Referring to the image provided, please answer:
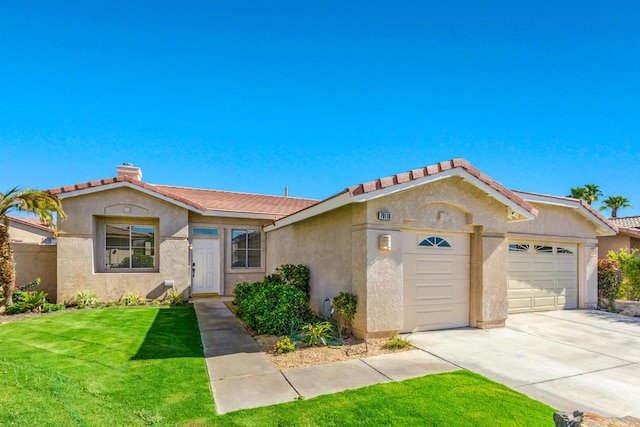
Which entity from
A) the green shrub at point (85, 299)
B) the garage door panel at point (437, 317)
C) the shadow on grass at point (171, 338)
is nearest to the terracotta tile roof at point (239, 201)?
the green shrub at point (85, 299)

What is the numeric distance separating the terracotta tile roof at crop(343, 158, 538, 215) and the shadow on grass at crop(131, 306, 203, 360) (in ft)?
15.7

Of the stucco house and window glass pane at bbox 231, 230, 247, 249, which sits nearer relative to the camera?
the stucco house

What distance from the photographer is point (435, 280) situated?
339 inches

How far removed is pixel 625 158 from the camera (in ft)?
59.9

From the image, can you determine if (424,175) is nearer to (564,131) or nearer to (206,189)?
(564,131)

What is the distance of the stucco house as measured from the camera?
7773 mm

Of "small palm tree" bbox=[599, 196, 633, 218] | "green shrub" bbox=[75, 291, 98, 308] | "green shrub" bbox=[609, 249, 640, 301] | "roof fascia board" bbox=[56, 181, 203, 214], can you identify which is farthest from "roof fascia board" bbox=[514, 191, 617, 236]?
"small palm tree" bbox=[599, 196, 633, 218]

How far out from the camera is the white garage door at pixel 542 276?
442 inches

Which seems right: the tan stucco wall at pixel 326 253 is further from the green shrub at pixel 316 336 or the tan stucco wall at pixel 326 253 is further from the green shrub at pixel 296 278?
the green shrub at pixel 316 336

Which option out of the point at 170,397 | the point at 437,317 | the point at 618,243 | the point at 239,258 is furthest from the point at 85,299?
the point at 618,243

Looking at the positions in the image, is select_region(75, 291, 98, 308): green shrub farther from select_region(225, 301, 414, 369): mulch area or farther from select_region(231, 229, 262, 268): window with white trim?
select_region(225, 301, 414, 369): mulch area

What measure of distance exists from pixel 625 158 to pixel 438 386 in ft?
68.1

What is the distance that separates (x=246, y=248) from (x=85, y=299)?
634 centimetres

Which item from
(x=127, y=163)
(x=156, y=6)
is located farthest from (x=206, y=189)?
(x=156, y=6)
